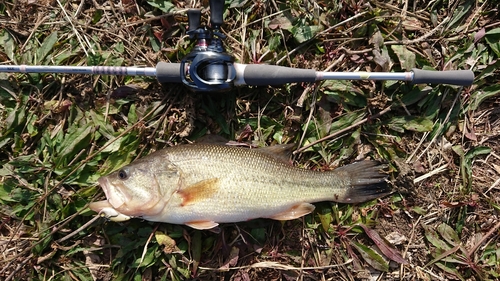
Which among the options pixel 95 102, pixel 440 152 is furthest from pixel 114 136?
pixel 440 152

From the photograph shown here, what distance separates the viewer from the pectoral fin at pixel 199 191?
3.04 metres

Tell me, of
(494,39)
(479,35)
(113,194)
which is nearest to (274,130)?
(113,194)

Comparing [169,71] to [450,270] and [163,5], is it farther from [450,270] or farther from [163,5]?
[450,270]

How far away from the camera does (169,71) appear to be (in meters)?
3.20

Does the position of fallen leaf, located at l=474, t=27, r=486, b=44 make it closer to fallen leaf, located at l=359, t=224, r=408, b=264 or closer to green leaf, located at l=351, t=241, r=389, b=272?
fallen leaf, located at l=359, t=224, r=408, b=264

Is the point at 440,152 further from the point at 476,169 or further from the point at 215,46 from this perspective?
the point at 215,46

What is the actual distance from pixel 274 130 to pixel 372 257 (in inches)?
59.1

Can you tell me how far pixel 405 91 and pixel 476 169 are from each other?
3.43ft

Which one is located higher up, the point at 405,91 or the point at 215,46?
the point at 215,46

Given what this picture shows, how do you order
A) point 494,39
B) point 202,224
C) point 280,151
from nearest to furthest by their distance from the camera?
point 202,224 → point 280,151 → point 494,39

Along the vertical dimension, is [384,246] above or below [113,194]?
below

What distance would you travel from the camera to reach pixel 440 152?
359 centimetres

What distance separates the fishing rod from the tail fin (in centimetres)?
80

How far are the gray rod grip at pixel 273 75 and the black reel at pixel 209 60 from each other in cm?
15
